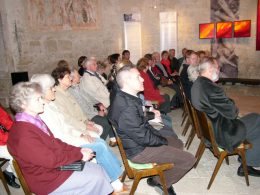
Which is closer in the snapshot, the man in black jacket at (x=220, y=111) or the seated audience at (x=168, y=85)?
the man in black jacket at (x=220, y=111)

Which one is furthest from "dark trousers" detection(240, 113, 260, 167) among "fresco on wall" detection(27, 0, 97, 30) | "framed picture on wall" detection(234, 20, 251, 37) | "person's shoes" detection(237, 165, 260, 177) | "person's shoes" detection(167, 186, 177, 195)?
"framed picture on wall" detection(234, 20, 251, 37)

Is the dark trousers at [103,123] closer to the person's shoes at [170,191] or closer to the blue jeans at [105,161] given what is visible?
the blue jeans at [105,161]

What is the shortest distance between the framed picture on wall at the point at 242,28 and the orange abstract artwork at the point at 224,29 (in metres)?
0.19

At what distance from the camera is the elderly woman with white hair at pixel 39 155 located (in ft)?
6.77

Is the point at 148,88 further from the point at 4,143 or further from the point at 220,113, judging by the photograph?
the point at 4,143

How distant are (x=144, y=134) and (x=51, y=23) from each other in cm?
656

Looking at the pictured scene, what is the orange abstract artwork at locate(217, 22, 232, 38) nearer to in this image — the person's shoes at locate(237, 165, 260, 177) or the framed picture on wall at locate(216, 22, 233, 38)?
the framed picture on wall at locate(216, 22, 233, 38)

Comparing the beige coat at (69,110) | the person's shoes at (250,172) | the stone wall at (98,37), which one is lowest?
the person's shoes at (250,172)

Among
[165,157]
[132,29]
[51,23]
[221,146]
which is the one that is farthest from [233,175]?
[132,29]

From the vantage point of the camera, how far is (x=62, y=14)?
8250 millimetres

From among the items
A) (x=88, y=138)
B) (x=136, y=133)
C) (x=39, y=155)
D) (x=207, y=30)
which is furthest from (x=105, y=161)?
(x=207, y=30)

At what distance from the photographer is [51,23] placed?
808cm

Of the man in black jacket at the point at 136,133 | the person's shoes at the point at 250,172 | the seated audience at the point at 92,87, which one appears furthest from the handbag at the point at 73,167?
the seated audience at the point at 92,87

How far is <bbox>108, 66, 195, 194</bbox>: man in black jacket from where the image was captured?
249 cm
